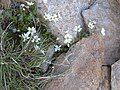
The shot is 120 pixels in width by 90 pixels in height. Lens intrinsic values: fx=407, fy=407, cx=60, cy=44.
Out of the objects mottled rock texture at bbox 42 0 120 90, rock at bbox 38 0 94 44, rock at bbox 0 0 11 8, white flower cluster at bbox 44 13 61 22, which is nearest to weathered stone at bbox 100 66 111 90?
mottled rock texture at bbox 42 0 120 90

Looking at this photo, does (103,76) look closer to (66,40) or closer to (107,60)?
(107,60)

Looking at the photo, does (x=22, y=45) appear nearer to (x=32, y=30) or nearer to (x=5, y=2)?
(x=32, y=30)

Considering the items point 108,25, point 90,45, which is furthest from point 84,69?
point 108,25

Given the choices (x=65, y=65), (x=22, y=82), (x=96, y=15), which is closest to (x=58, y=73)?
(x=65, y=65)

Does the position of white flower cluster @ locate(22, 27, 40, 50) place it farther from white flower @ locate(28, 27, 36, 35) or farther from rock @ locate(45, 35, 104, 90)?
rock @ locate(45, 35, 104, 90)

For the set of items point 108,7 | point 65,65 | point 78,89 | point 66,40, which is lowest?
point 78,89
